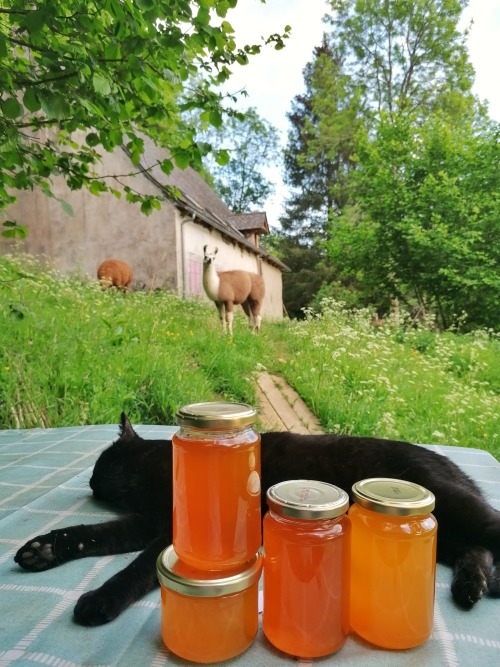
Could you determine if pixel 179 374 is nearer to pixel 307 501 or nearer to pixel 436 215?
pixel 307 501

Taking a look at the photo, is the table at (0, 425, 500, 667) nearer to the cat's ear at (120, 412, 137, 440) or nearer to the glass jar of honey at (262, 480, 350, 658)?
the glass jar of honey at (262, 480, 350, 658)

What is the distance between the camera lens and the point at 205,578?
88 cm

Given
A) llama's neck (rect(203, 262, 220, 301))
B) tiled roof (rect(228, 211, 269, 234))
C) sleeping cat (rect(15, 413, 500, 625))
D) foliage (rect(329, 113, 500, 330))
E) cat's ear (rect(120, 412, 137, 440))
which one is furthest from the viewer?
tiled roof (rect(228, 211, 269, 234))

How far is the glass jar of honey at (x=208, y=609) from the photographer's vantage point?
87 cm

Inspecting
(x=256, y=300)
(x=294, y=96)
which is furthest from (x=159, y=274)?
(x=294, y=96)

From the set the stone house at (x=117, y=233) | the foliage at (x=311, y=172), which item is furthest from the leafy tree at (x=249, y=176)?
the stone house at (x=117, y=233)

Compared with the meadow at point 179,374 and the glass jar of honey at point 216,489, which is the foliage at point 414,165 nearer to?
the meadow at point 179,374

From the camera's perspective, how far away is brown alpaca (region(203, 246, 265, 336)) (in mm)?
7645

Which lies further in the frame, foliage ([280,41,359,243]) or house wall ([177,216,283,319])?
foliage ([280,41,359,243])

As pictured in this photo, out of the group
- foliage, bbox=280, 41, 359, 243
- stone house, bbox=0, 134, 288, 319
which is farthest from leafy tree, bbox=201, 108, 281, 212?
stone house, bbox=0, 134, 288, 319

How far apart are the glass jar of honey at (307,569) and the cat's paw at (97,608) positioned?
16.8 inches

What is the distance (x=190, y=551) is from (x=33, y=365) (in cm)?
338

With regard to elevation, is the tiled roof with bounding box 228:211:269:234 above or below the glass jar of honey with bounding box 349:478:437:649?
above

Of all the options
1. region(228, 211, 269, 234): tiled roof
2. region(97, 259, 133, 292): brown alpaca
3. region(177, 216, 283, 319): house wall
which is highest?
region(228, 211, 269, 234): tiled roof
